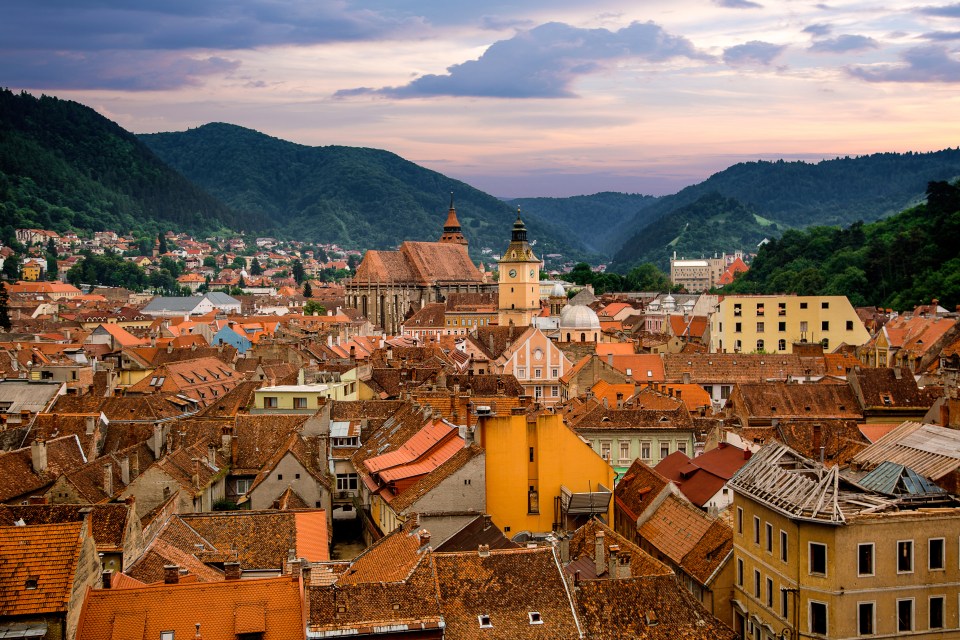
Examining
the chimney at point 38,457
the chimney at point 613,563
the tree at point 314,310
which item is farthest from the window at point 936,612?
the tree at point 314,310

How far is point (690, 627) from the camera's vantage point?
87.4 ft

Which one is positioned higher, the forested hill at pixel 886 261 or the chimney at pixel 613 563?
the forested hill at pixel 886 261

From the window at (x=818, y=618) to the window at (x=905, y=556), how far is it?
221 centimetres

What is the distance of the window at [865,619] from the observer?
2692 centimetres

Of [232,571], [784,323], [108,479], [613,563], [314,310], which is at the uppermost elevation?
[784,323]

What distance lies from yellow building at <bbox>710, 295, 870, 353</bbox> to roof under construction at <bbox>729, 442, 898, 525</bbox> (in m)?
67.9

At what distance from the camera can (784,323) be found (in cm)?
9881

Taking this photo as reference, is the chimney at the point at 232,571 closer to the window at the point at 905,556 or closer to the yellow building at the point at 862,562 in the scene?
the yellow building at the point at 862,562

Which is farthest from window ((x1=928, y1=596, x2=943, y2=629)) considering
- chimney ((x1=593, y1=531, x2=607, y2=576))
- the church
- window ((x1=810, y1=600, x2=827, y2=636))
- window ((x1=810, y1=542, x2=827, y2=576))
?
the church

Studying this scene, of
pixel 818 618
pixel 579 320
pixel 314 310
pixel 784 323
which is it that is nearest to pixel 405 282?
pixel 314 310

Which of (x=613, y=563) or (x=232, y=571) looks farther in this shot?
(x=613, y=563)

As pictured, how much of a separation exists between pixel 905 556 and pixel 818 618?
109 inches

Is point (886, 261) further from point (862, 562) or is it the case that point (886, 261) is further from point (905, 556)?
point (862, 562)

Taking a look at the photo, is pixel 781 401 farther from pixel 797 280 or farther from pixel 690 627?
pixel 797 280
